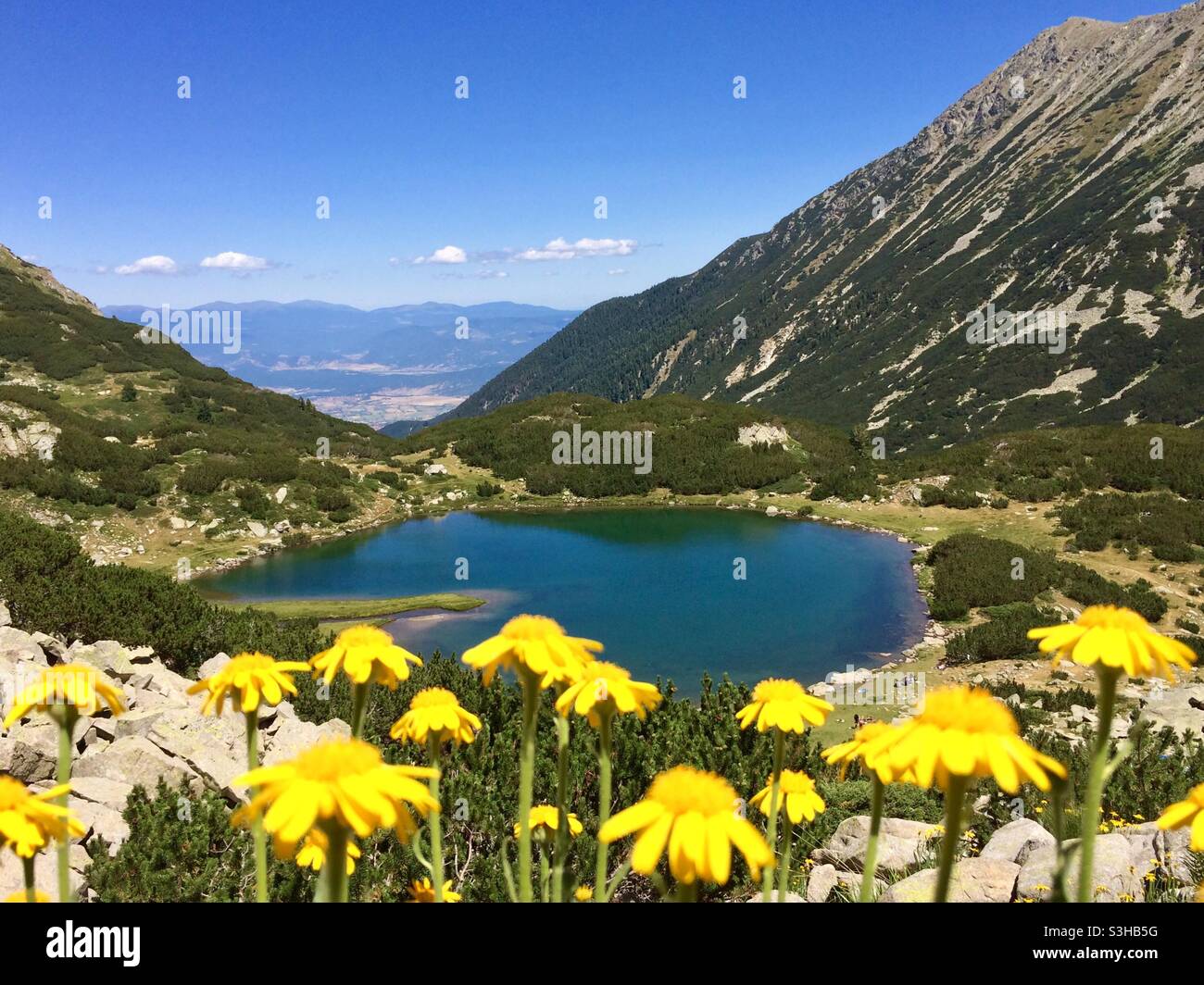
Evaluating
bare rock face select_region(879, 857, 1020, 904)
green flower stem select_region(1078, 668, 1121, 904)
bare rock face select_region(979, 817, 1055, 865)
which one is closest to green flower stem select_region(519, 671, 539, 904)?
green flower stem select_region(1078, 668, 1121, 904)

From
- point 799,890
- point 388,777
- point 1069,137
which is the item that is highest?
point 1069,137

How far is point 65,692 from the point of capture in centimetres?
253

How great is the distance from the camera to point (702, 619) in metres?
23.0

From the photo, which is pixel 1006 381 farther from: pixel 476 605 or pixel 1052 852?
pixel 1052 852

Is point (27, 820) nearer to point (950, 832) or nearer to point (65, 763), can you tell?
point (65, 763)

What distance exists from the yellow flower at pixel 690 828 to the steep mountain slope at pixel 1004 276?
79.4 meters

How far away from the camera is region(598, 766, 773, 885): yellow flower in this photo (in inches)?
67.6

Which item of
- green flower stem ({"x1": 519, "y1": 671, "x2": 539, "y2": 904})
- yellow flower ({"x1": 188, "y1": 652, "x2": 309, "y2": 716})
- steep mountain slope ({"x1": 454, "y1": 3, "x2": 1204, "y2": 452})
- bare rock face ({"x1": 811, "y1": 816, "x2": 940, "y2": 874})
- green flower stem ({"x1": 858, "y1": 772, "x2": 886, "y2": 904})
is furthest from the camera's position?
steep mountain slope ({"x1": 454, "y1": 3, "x2": 1204, "y2": 452})

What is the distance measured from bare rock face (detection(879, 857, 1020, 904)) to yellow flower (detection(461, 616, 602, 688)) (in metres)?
2.98

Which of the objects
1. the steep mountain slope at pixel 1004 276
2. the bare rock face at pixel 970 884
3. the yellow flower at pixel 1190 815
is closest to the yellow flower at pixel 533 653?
the yellow flower at pixel 1190 815

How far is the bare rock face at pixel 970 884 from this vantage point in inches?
172

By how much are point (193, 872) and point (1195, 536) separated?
101ft

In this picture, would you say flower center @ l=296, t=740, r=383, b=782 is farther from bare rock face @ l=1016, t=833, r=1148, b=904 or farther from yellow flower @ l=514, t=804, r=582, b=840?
bare rock face @ l=1016, t=833, r=1148, b=904
